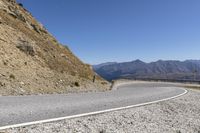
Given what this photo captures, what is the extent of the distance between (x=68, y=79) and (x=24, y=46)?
4.87m

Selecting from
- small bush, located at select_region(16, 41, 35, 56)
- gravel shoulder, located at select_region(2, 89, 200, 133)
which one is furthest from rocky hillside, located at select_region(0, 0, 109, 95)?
gravel shoulder, located at select_region(2, 89, 200, 133)

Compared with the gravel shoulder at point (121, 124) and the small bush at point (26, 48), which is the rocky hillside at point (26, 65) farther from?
the gravel shoulder at point (121, 124)

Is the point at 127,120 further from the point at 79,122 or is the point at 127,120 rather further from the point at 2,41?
the point at 2,41

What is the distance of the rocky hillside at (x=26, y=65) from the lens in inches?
752

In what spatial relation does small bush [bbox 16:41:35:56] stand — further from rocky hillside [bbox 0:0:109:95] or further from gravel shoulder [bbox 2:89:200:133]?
gravel shoulder [bbox 2:89:200:133]

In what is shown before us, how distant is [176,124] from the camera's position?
11.3m

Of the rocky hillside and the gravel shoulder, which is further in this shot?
the rocky hillside

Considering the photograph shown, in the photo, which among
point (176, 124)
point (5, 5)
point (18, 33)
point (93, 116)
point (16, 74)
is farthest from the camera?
point (5, 5)

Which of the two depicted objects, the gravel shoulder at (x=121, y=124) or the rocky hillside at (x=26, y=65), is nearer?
the gravel shoulder at (x=121, y=124)

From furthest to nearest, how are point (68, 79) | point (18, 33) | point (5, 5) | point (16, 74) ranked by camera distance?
point (5, 5)
point (18, 33)
point (68, 79)
point (16, 74)

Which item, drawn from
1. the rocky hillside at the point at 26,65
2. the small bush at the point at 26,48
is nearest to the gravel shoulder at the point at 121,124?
the rocky hillside at the point at 26,65

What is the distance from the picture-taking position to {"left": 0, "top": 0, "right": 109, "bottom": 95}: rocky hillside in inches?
752

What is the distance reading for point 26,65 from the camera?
23.4m

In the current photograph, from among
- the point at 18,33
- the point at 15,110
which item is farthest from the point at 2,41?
the point at 15,110
